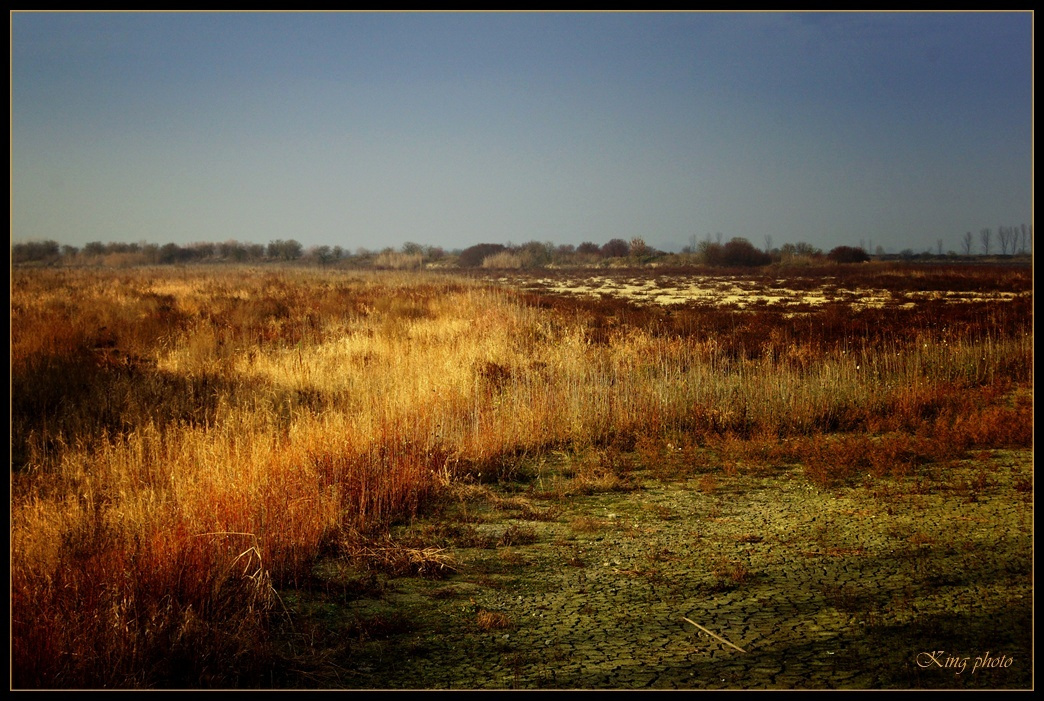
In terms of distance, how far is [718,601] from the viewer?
494 cm

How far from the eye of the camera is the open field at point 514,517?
13.4 ft

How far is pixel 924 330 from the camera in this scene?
18797 mm

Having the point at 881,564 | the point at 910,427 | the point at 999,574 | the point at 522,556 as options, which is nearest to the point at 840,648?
the point at 881,564

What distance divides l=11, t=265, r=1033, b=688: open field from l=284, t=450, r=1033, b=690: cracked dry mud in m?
0.03

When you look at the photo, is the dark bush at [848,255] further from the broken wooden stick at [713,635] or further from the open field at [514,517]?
the broken wooden stick at [713,635]

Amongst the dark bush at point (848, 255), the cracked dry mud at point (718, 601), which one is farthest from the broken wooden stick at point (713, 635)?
the dark bush at point (848, 255)

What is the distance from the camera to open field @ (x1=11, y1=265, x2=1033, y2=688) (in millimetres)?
4086

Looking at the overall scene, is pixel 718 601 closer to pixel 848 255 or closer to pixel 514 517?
pixel 514 517

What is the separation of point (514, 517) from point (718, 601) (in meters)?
2.58

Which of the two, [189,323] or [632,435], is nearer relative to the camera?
[632,435]

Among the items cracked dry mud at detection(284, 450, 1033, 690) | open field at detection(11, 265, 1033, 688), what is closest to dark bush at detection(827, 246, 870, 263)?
open field at detection(11, 265, 1033, 688)

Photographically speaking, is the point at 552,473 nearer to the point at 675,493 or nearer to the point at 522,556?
the point at 675,493

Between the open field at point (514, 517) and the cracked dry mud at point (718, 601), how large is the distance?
3 centimetres

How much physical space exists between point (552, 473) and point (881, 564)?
12.9 feet
